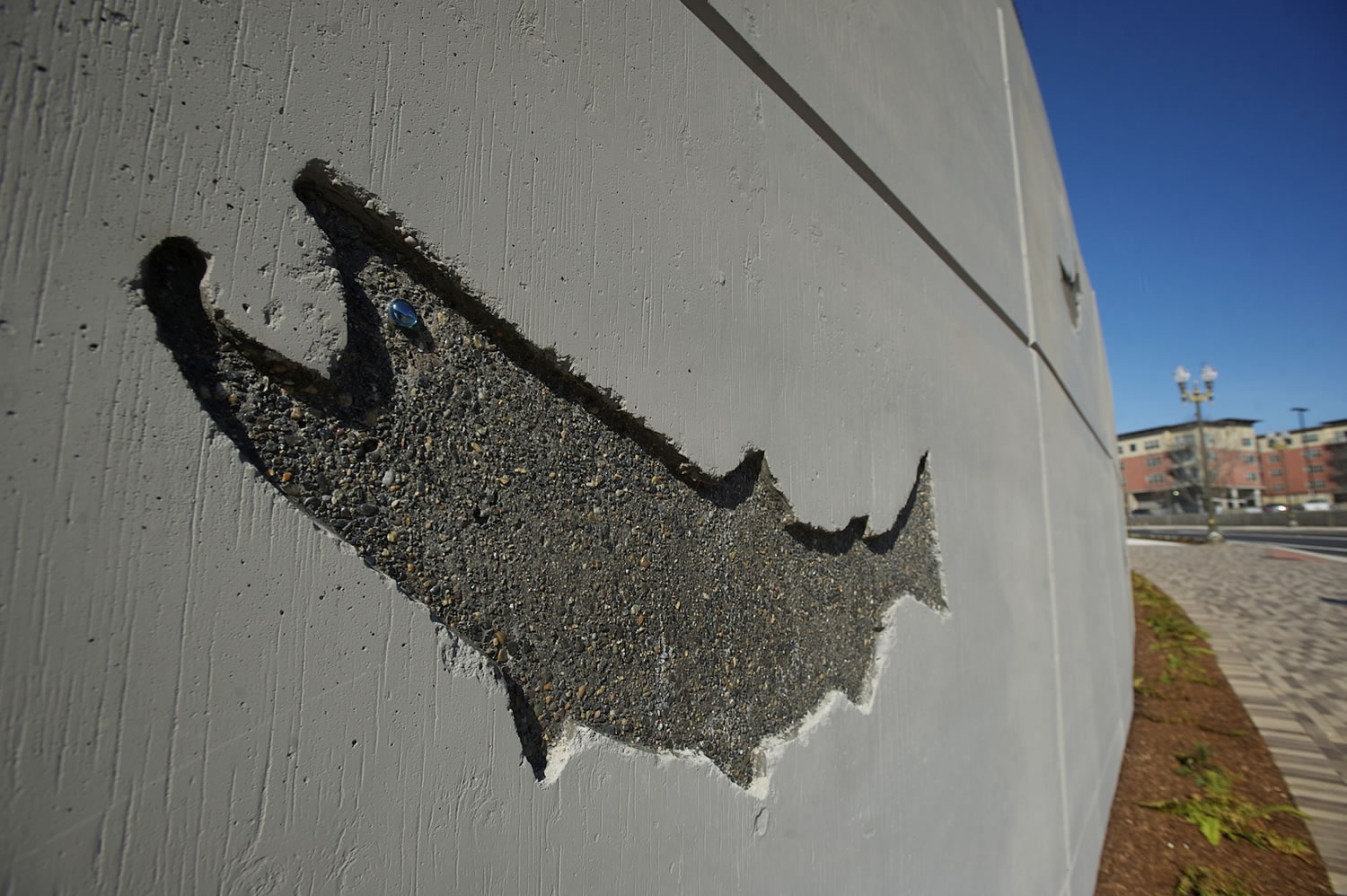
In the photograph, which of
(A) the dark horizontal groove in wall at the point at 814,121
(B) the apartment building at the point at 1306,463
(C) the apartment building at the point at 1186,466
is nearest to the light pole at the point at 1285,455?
(B) the apartment building at the point at 1306,463

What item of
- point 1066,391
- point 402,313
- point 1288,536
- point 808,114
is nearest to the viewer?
point 402,313

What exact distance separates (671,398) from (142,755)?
90 cm

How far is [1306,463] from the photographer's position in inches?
2613

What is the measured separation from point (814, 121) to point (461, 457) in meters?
1.35

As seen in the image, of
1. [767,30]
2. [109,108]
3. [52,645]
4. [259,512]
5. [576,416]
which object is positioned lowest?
[52,645]

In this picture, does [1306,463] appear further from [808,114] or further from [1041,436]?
[808,114]

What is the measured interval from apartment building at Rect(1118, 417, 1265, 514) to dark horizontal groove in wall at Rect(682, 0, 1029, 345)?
241ft

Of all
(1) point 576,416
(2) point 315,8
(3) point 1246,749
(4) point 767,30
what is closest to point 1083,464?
(3) point 1246,749

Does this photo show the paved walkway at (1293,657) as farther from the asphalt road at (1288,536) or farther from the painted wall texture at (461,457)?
the asphalt road at (1288,536)

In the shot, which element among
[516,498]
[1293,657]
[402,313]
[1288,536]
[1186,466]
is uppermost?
[1186,466]

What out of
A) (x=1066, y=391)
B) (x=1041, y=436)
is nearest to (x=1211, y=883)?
(x=1041, y=436)

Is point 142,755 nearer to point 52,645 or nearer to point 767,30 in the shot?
point 52,645

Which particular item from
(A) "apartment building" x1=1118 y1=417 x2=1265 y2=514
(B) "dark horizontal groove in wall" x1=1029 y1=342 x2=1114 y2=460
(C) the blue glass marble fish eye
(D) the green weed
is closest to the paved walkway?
(D) the green weed

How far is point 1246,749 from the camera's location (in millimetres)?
5805
